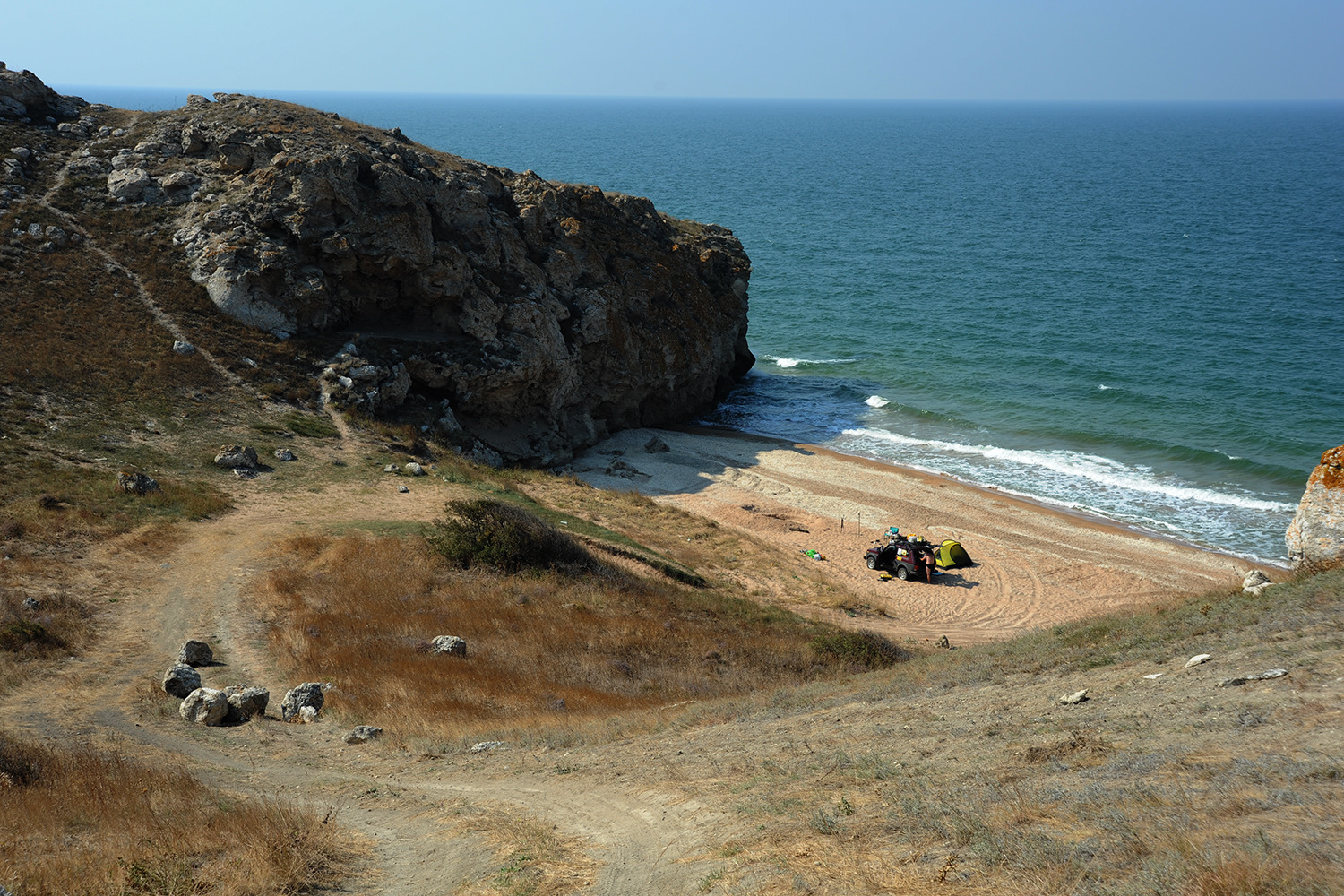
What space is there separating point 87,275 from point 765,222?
76.9 m

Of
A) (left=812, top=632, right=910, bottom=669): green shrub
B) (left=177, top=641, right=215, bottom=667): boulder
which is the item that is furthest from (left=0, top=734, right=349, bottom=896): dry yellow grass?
(left=812, top=632, right=910, bottom=669): green shrub

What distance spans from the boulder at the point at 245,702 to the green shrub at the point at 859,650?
1074 centimetres

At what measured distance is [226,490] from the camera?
24.3 meters

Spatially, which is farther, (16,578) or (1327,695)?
(16,578)

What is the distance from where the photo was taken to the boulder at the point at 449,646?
16.2 metres

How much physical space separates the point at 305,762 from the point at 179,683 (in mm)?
3658

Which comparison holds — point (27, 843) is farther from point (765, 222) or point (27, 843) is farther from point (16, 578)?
point (765, 222)

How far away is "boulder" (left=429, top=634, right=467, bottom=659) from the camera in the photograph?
1616 centimetres

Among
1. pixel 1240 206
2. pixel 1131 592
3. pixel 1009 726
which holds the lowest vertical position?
pixel 1131 592

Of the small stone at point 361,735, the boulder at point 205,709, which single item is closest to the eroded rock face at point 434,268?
the boulder at point 205,709

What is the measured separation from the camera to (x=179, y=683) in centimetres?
1391

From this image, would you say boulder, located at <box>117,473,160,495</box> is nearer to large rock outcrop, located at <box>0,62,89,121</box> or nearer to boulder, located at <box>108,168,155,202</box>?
boulder, located at <box>108,168,155,202</box>

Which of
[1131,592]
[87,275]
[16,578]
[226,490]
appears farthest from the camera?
[87,275]

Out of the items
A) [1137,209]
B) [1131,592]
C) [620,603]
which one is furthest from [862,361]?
[1137,209]
